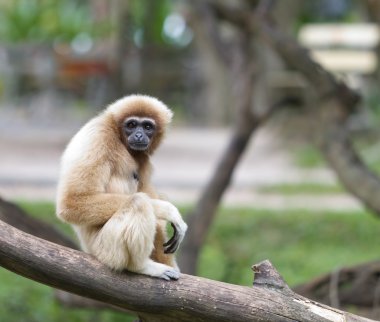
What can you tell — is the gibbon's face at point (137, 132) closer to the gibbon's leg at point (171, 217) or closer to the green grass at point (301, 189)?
the gibbon's leg at point (171, 217)

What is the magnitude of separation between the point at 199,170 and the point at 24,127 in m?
6.43

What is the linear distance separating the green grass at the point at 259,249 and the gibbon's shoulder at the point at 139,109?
3193 mm

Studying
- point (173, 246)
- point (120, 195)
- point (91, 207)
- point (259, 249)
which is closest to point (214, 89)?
point (259, 249)

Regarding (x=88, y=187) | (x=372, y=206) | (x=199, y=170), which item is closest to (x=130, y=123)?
(x=88, y=187)

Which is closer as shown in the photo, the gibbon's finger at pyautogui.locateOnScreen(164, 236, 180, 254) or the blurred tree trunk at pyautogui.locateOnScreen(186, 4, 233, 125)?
the gibbon's finger at pyautogui.locateOnScreen(164, 236, 180, 254)

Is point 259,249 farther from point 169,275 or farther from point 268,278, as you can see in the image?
point 169,275

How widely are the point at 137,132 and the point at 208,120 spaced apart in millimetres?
16617

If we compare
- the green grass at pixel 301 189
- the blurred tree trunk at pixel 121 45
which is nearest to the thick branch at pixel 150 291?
the green grass at pixel 301 189

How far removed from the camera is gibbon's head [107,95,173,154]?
472 cm

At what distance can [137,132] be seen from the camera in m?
4.70

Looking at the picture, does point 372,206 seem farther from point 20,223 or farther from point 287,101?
point 20,223

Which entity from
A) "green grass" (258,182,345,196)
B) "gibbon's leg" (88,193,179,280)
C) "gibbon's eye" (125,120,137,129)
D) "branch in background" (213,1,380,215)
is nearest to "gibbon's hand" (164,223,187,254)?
"gibbon's leg" (88,193,179,280)

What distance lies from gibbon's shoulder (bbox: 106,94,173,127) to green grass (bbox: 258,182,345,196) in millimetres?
8372

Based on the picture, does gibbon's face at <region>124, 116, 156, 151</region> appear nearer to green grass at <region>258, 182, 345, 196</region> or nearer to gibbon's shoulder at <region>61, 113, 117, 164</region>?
gibbon's shoulder at <region>61, 113, 117, 164</region>
